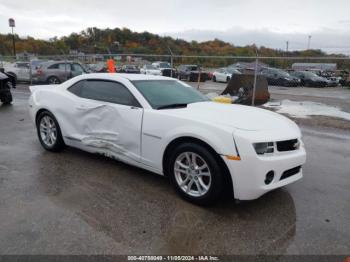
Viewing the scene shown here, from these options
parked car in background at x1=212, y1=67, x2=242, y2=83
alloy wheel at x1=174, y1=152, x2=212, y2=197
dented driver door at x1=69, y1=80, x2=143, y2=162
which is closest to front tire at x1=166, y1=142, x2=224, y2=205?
alloy wheel at x1=174, y1=152, x2=212, y2=197

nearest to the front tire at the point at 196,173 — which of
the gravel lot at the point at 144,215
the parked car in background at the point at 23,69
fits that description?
the gravel lot at the point at 144,215

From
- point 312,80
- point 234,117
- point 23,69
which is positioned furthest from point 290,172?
point 312,80

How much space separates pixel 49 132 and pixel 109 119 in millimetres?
1598

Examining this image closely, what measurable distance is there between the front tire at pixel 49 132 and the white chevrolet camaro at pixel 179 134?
0.06 feet

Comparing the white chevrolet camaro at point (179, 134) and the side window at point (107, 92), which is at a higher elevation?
the side window at point (107, 92)

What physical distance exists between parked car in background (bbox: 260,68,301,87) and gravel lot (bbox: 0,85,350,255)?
855 inches

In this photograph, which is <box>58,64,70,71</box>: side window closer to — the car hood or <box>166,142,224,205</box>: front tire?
the car hood

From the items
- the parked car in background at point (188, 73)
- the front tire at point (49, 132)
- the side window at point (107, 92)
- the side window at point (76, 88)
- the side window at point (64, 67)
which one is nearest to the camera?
the side window at point (107, 92)

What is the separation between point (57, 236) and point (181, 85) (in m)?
3.02

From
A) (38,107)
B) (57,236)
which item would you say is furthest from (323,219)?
(38,107)

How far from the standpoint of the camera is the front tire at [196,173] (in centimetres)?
339

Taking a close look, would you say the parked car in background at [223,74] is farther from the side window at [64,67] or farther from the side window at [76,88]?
the side window at [76,88]

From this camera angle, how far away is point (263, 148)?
332 cm

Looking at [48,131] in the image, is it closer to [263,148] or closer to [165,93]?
[165,93]
